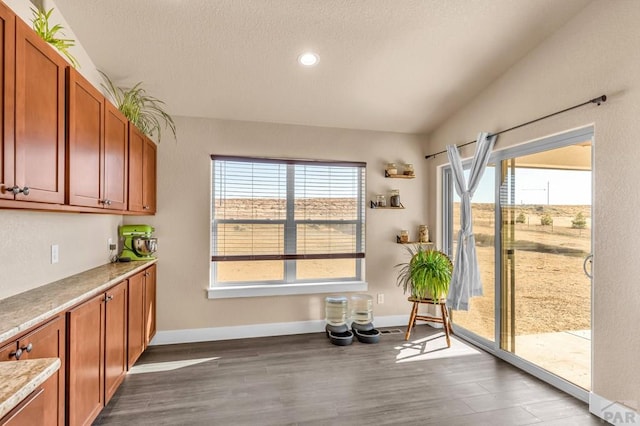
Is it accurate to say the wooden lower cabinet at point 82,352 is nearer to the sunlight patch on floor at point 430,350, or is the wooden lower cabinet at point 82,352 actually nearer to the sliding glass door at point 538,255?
the sunlight patch on floor at point 430,350

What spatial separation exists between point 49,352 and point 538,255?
354cm

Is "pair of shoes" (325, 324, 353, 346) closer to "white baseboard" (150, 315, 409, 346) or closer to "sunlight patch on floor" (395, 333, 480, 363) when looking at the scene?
"white baseboard" (150, 315, 409, 346)

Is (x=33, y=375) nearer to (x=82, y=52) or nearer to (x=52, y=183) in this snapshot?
(x=52, y=183)

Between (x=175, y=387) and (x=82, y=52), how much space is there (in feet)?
9.15

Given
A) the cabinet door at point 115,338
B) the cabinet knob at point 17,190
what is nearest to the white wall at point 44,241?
the cabinet door at point 115,338

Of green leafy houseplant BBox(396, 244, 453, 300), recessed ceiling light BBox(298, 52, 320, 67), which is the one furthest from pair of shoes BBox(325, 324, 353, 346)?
recessed ceiling light BBox(298, 52, 320, 67)

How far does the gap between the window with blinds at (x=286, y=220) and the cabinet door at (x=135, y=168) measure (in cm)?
86

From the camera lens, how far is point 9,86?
1.34 metres

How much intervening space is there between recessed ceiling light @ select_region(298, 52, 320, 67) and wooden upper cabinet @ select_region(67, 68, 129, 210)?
5.09ft

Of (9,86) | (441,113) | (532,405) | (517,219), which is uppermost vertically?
(441,113)

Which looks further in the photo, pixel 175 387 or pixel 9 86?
pixel 175 387

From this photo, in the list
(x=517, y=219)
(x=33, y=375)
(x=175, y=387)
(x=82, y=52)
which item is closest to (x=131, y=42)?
(x=82, y=52)

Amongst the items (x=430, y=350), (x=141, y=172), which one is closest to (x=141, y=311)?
(x=141, y=172)

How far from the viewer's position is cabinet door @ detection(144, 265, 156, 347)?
3.18m
